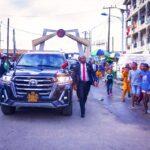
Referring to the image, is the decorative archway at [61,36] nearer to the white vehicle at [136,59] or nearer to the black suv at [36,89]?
the white vehicle at [136,59]

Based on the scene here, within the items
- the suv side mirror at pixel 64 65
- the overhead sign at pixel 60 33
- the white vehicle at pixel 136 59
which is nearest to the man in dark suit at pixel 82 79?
the suv side mirror at pixel 64 65

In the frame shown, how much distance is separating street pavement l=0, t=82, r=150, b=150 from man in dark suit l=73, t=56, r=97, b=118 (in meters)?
0.63

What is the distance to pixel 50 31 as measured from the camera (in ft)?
Answer: 76.7

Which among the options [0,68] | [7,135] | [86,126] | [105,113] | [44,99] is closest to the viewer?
[7,135]

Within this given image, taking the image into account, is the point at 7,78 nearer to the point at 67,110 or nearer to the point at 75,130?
the point at 67,110

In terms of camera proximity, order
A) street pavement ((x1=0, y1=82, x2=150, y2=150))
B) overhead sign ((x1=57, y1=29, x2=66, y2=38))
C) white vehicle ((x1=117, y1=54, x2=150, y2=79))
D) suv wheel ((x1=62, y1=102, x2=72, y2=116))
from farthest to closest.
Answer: white vehicle ((x1=117, y1=54, x2=150, y2=79))
overhead sign ((x1=57, y1=29, x2=66, y2=38))
suv wheel ((x1=62, y1=102, x2=72, y2=116))
street pavement ((x1=0, y1=82, x2=150, y2=150))

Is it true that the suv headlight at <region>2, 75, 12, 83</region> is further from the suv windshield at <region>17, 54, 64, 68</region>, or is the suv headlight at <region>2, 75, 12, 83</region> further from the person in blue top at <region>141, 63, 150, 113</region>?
the person in blue top at <region>141, 63, 150, 113</region>

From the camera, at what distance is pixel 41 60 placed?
42.5ft

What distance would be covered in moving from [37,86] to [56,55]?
7.67 feet

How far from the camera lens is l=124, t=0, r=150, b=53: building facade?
1758 inches

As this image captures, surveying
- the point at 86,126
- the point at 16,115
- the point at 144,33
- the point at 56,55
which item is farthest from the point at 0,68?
the point at 144,33

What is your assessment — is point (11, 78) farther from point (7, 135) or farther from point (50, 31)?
point (50, 31)

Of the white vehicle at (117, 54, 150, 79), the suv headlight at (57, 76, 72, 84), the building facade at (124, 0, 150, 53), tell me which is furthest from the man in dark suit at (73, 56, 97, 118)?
the building facade at (124, 0, 150, 53)

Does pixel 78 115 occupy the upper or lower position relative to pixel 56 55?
lower
